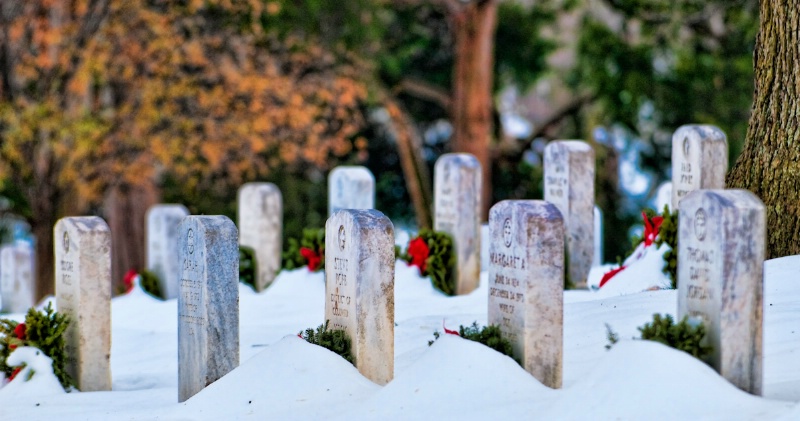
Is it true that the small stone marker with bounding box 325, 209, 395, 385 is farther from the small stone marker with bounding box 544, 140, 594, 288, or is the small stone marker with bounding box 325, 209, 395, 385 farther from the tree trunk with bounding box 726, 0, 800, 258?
the small stone marker with bounding box 544, 140, 594, 288

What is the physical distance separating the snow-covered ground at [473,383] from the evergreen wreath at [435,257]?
1.59 meters

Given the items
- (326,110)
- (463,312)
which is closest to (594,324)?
(463,312)

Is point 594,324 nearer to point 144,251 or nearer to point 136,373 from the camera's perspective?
point 136,373

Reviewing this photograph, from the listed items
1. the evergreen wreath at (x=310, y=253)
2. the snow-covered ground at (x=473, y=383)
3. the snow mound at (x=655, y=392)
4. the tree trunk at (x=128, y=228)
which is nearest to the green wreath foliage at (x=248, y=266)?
the evergreen wreath at (x=310, y=253)

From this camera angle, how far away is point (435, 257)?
1262 centimetres

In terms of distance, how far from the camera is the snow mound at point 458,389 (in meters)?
7.10

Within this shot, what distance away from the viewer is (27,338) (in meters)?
9.52

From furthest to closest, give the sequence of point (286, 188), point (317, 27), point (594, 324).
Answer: point (286, 188) < point (317, 27) < point (594, 324)

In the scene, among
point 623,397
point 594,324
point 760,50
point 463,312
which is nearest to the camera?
point 623,397

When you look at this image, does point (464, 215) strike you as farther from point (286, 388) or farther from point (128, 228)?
point (128, 228)

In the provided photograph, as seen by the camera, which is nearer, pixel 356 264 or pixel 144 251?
pixel 356 264

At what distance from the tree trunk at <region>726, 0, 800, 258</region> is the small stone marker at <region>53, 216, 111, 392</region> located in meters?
4.90

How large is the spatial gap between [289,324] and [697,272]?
505 cm

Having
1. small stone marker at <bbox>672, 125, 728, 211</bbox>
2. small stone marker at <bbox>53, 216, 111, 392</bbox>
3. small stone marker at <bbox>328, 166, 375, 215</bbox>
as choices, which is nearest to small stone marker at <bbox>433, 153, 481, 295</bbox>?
small stone marker at <bbox>328, 166, 375, 215</bbox>
